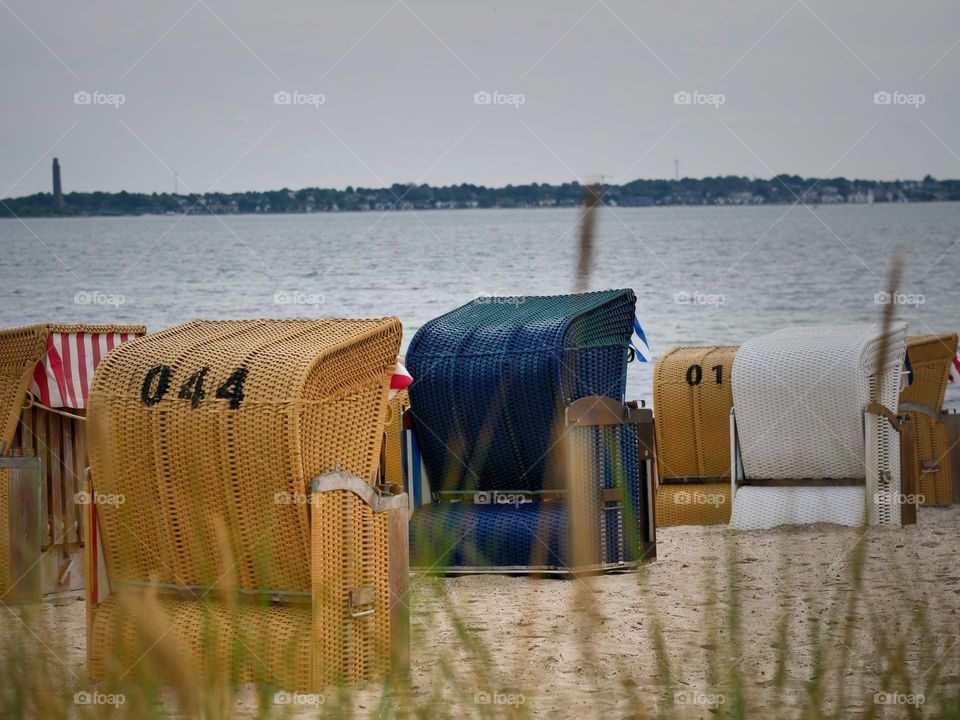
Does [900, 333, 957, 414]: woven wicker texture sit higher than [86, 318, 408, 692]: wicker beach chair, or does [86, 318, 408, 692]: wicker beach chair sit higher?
[900, 333, 957, 414]: woven wicker texture

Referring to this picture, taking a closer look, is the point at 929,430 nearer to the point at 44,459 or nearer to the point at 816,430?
the point at 816,430

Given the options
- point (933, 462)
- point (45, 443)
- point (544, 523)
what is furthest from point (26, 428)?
point (933, 462)

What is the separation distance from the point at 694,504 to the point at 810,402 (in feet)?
5.25

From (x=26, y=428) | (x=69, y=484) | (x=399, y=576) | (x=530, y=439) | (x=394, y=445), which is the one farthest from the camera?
(x=394, y=445)

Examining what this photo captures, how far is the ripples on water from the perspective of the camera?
142 ft

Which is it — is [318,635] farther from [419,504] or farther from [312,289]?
[312,289]

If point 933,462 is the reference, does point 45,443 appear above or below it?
above

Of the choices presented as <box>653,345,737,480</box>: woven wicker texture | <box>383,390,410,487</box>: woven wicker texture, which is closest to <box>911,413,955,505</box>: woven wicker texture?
<box>653,345,737,480</box>: woven wicker texture

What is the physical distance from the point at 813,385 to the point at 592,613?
820 cm

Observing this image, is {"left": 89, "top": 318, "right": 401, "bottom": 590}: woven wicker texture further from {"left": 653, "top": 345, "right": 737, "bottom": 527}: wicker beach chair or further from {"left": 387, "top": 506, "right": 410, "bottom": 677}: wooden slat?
{"left": 653, "top": 345, "right": 737, "bottom": 527}: wicker beach chair

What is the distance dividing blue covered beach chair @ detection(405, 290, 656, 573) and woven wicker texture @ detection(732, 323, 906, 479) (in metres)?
1.72

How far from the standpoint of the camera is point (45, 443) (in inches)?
314

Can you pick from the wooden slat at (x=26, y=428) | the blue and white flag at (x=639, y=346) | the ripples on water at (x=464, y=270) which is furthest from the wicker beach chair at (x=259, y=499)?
the ripples on water at (x=464, y=270)

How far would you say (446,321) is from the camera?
873cm
